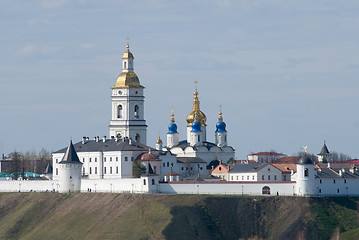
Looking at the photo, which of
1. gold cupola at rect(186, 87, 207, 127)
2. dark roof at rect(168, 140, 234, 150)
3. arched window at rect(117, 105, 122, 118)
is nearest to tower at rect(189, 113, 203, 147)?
dark roof at rect(168, 140, 234, 150)

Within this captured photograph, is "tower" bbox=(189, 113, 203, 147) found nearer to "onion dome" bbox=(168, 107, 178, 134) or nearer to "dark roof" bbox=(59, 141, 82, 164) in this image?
"onion dome" bbox=(168, 107, 178, 134)

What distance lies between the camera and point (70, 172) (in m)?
112

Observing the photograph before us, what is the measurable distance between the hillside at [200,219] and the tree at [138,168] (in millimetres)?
5566

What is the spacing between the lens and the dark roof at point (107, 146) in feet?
378

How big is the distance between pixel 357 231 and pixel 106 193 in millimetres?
28539

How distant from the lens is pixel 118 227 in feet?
321

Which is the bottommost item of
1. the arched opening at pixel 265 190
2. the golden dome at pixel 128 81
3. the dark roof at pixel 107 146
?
the arched opening at pixel 265 190

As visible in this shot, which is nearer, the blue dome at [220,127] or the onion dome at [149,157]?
the onion dome at [149,157]

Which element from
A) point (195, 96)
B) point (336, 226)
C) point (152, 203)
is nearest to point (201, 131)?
point (195, 96)

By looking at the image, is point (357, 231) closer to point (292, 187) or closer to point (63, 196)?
point (292, 187)

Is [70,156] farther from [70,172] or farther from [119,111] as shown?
[119,111]

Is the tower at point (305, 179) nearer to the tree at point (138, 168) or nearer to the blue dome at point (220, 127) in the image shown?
the tree at point (138, 168)

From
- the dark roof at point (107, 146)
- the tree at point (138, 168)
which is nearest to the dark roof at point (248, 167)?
the tree at point (138, 168)

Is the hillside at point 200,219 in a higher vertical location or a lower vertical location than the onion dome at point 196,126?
lower
